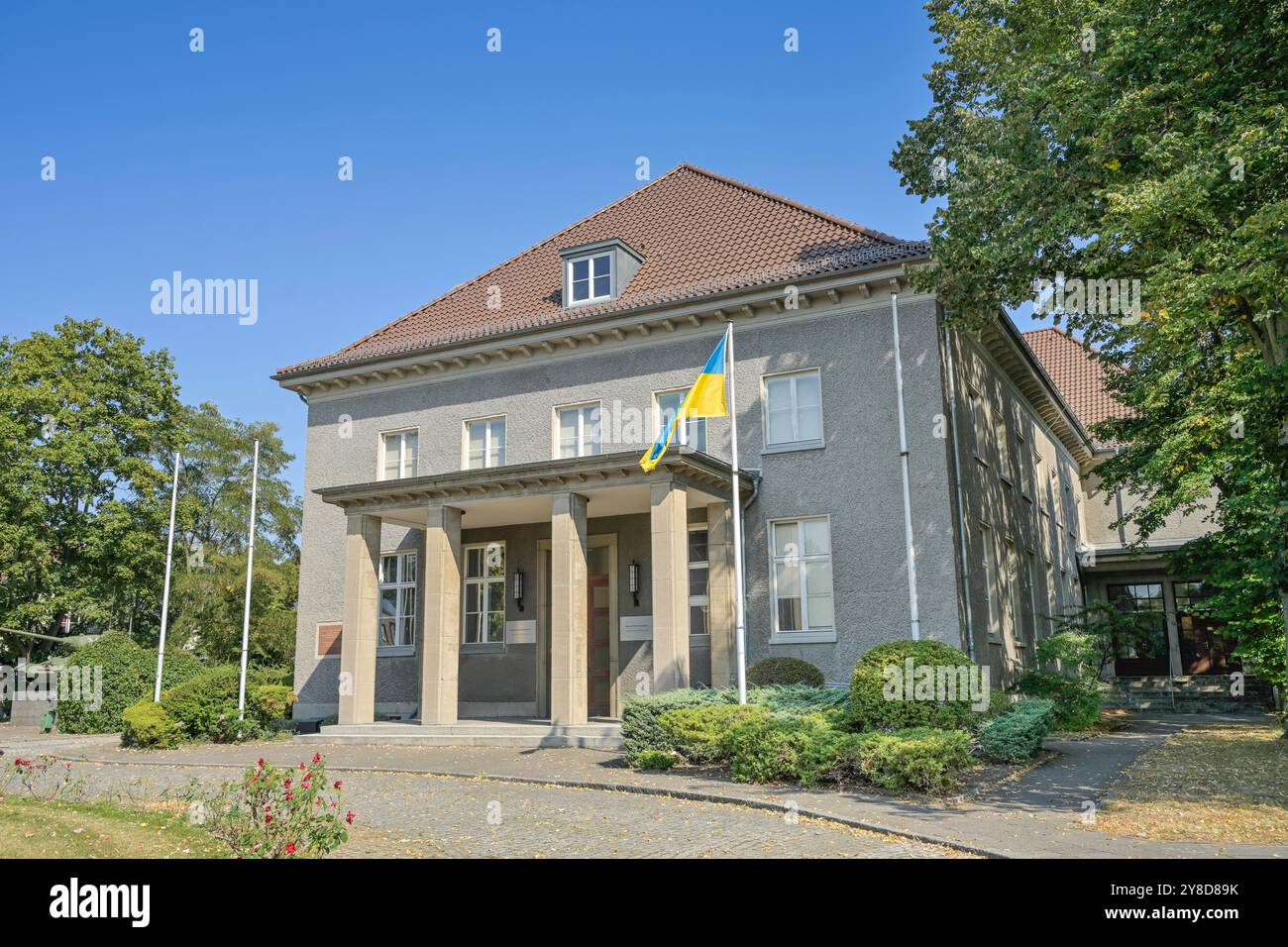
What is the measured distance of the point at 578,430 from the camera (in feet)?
69.5

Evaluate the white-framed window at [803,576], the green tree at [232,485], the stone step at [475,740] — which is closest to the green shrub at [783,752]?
the stone step at [475,740]

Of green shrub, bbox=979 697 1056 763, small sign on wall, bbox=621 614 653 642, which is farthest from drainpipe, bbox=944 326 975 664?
small sign on wall, bbox=621 614 653 642

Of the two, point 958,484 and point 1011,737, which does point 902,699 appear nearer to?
point 1011,737

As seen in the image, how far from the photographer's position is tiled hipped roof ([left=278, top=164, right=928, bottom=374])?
19625 mm

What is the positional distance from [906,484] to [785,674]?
13.5 feet

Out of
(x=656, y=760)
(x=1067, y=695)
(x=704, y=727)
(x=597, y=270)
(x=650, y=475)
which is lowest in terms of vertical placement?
(x=656, y=760)

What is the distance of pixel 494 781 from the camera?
1309 centimetres

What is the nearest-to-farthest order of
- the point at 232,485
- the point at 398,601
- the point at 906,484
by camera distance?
the point at 906,484
the point at 398,601
the point at 232,485

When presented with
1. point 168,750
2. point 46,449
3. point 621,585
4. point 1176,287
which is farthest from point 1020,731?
point 46,449

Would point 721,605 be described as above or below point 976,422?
below

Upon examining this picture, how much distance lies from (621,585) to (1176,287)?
11785 millimetres

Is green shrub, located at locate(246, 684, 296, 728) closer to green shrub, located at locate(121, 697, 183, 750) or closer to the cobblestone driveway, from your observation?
green shrub, located at locate(121, 697, 183, 750)

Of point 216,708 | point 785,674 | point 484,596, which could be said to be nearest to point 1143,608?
point 785,674

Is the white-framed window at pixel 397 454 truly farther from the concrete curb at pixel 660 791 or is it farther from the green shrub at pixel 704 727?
the green shrub at pixel 704 727
